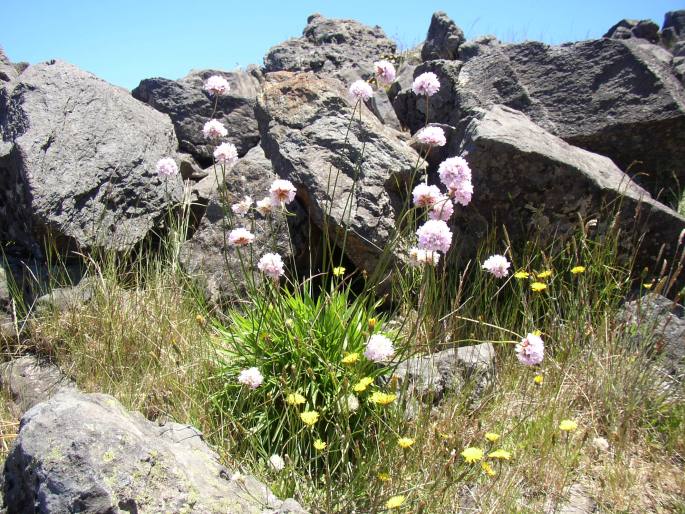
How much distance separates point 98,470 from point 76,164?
4287 millimetres

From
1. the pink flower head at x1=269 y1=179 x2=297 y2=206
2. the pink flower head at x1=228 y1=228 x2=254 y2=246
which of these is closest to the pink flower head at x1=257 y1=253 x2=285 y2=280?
the pink flower head at x1=228 y1=228 x2=254 y2=246

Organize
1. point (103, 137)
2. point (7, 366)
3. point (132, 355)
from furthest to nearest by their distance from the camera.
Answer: point (103, 137)
point (7, 366)
point (132, 355)

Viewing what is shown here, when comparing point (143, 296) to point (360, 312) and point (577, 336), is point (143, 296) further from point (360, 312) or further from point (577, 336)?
point (577, 336)

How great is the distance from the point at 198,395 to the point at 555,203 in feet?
10.8

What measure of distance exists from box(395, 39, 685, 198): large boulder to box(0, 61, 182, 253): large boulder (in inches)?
138

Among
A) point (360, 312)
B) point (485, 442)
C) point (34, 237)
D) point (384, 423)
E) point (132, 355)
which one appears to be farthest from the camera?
point (34, 237)

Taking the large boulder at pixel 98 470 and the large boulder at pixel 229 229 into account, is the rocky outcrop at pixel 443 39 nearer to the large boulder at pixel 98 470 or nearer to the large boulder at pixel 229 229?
the large boulder at pixel 229 229

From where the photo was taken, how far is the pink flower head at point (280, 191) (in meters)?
3.46

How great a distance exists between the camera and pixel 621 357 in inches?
154

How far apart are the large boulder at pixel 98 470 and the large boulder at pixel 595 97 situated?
16.4 feet

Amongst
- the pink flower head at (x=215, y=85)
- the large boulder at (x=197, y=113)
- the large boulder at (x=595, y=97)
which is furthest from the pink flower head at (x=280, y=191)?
the large boulder at (x=197, y=113)

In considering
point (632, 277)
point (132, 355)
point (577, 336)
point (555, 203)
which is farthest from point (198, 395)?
point (632, 277)

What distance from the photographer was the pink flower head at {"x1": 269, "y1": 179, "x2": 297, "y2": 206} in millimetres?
3455

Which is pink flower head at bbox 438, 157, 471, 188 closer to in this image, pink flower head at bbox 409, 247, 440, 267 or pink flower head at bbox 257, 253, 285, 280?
pink flower head at bbox 409, 247, 440, 267
